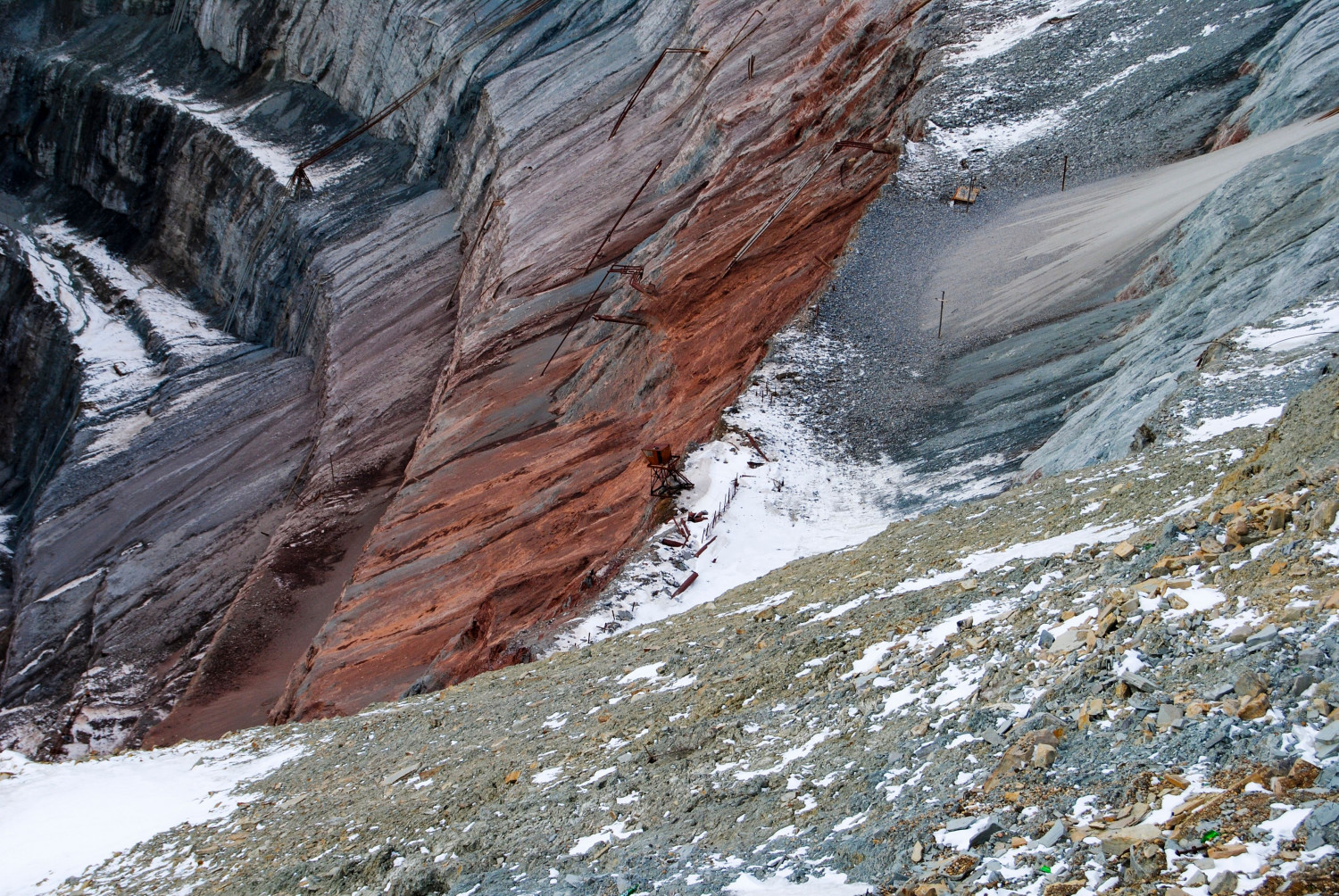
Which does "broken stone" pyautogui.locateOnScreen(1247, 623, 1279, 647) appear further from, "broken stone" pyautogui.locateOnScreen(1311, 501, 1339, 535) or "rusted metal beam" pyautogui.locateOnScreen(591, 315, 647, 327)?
"rusted metal beam" pyautogui.locateOnScreen(591, 315, 647, 327)

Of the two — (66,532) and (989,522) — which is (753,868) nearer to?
(989,522)

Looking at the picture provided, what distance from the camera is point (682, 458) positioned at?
14.4 metres

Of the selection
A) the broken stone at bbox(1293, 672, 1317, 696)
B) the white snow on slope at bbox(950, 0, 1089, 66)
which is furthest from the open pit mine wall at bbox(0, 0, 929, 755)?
the broken stone at bbox(1293, 672, 1317, 696)

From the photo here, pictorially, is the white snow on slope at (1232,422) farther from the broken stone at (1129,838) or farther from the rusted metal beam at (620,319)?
the rusted metal beam at (620,319)

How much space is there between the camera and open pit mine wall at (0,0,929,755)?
17.2 m

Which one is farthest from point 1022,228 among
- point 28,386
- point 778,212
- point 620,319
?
point 28,386

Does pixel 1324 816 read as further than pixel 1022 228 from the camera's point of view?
No

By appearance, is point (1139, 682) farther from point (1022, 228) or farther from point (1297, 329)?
point (1022, 228)

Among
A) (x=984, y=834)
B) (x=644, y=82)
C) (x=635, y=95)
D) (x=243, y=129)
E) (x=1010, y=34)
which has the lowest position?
(x=984, y=834)

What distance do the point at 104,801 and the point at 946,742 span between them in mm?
8393

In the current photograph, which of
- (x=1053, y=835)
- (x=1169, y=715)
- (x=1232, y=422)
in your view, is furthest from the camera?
(x=1232, y=422)

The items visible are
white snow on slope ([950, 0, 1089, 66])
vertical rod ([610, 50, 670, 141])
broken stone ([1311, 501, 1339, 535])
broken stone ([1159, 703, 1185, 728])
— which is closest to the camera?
broken stone ([1159, 703, 1185, 728])

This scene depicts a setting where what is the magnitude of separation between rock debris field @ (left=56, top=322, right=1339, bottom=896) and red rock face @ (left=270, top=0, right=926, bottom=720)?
4.69 meters

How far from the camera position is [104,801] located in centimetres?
980
